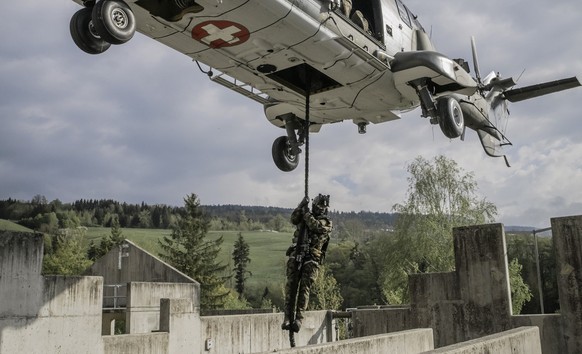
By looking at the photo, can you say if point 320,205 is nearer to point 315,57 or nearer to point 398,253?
point 315,57

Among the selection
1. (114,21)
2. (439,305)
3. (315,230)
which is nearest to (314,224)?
(315,230)

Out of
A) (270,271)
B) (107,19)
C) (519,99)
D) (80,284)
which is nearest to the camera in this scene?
(107,19)

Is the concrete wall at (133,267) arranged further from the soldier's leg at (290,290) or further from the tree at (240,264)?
the tree at (240,264)

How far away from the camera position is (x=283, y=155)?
12.9 metres

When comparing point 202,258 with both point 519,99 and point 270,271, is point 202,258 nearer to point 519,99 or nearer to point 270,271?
point 519,99

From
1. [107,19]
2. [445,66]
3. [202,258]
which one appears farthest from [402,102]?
[202,258]

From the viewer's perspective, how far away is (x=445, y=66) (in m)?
11.6

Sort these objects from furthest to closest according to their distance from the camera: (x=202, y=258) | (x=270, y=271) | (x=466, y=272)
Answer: (x=270, y=271)
(x=202, y=258)
(x=466, y=272)

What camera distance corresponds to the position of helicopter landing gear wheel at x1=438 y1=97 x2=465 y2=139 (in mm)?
11680

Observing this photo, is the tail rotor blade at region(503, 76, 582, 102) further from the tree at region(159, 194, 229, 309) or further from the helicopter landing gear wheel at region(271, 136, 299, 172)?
the tree at region(159, 194, 229, 309)

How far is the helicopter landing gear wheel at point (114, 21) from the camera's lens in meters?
7.21

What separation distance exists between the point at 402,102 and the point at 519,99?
5169mm

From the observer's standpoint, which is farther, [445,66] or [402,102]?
[402,102]

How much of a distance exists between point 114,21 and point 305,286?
469cm
